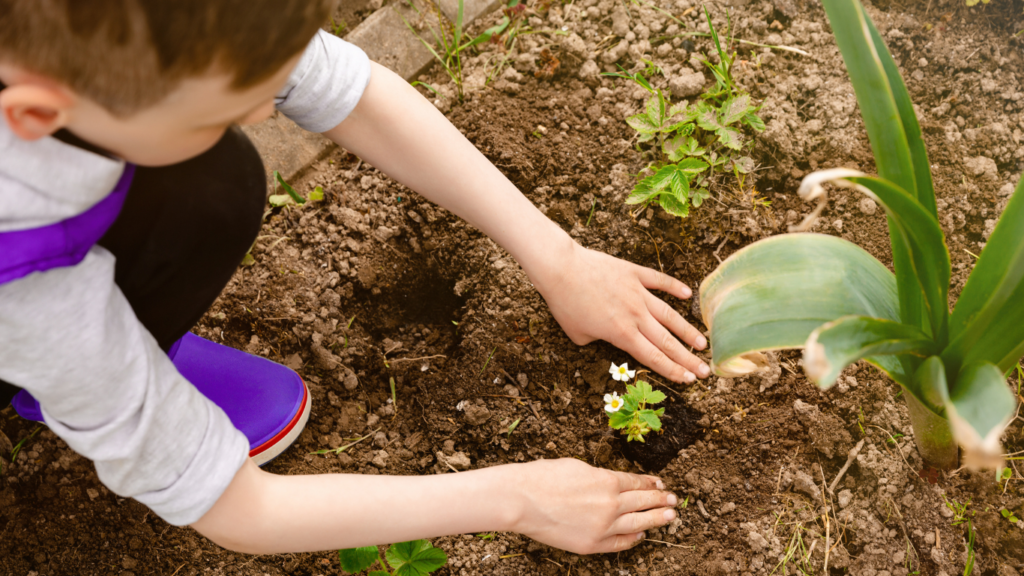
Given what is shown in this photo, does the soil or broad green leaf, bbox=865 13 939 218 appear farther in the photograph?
the soil

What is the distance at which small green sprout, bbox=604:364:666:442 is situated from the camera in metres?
1.15

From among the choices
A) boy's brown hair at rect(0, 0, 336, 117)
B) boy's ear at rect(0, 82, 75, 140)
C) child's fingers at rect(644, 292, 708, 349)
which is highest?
boy's brown hair at rect(0, 0, 336, 117)

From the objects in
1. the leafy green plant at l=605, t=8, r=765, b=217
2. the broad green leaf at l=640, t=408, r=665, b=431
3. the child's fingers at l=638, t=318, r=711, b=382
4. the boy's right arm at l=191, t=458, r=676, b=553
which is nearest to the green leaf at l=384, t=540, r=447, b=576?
the boy's right arm at l=191, t=458, r=676, b=553

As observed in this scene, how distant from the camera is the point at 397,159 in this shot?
1218 millimetres

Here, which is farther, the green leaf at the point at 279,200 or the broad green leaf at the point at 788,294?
the green leaf at the point at 279,200

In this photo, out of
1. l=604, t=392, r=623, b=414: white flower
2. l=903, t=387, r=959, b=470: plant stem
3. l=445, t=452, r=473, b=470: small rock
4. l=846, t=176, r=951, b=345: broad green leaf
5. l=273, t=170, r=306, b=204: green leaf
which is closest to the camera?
l=846, t=176, r=951, b=345: broad green leaf

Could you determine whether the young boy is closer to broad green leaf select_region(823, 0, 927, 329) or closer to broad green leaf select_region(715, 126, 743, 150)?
broad green leaf select_region(715, 126, 743, 150)

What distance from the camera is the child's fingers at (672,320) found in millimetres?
1259

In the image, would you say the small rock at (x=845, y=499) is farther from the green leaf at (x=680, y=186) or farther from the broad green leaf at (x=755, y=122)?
the broad green leaf at (x=755, y=122)

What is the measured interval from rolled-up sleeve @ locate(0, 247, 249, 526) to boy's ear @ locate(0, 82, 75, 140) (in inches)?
7.1

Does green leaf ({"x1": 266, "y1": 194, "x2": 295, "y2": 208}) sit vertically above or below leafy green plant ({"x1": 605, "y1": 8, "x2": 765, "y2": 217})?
below

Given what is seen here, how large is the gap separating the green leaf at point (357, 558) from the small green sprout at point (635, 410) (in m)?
0.52

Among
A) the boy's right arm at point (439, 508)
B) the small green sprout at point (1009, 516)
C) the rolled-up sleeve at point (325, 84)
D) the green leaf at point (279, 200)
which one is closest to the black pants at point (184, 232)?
the rolled-up sleeve at point (325, 84)

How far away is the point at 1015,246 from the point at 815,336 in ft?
1.19
